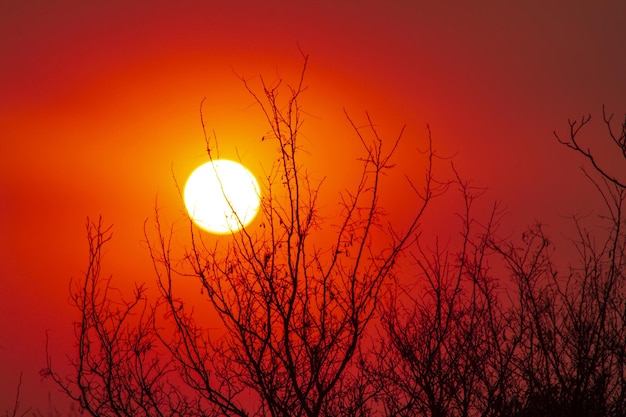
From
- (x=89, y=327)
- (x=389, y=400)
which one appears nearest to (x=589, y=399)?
(x=389, y=400)

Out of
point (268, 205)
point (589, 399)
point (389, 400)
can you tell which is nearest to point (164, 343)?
point (268, 205)

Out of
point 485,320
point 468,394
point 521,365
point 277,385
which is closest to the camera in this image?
point 277,385

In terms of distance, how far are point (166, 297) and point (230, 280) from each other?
2.26 ft

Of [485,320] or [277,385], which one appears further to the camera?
[485,320]

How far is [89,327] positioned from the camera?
25.9 ft

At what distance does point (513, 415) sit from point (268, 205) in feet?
15.8

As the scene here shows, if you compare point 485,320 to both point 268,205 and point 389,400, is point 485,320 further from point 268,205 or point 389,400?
point 268,205

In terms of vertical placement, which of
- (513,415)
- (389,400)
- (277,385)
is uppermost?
(389,400)

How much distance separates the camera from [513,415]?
9.88m

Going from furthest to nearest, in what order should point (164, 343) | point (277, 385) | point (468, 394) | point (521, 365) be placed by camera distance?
point (521, 365)
point (468, 394)
point (164, 343)
point (277, 385)

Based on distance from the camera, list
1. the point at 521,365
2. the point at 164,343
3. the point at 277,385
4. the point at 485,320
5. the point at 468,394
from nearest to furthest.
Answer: the point at 277,385 → the point at 164,343 → the point at 468,394 → the point at 521,365 → the point at 485,320

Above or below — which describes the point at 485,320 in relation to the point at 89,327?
above

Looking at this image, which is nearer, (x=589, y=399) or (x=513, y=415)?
(x=589, y=399)

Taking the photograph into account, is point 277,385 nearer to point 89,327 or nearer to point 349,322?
point 349,322
